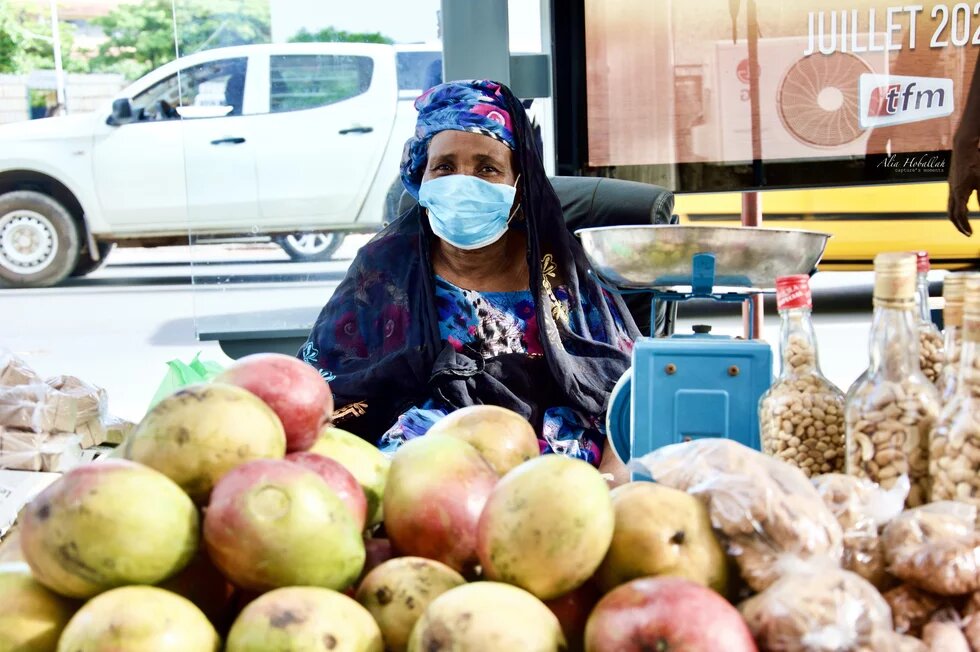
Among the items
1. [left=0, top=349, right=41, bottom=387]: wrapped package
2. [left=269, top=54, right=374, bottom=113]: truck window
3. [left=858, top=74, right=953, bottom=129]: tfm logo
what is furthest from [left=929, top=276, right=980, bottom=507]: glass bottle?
[left=269, top=54, right=374, bottom=113]: truck window

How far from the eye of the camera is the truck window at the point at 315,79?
17.5 feet

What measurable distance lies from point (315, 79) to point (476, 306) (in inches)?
124

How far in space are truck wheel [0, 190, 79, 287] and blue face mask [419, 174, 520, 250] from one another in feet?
21.8

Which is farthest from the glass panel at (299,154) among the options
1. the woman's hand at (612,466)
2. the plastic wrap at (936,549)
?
the plastic wrap at (936,549)

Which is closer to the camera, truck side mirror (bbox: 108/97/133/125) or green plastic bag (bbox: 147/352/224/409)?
green plastic bag (bbox: 147/352/224/409)

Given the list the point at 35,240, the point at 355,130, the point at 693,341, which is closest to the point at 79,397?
the point at 693,341

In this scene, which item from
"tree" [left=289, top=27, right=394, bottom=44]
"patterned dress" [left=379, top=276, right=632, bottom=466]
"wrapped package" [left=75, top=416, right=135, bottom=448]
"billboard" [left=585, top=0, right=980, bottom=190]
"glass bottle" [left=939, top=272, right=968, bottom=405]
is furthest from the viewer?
"tree" [left=289, top=27, right=394, bottom=44]

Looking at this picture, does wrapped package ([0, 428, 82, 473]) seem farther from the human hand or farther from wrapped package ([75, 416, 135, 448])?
the human hand

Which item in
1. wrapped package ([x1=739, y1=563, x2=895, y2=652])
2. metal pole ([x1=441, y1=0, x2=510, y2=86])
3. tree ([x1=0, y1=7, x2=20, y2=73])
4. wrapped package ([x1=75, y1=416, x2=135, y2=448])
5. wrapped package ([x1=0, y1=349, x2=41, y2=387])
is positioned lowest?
wrapped package ([x1=75, y1=416, x2=135, y2=448])

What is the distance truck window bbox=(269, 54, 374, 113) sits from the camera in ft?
17.5

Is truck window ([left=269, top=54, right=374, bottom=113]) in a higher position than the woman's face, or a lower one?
higher

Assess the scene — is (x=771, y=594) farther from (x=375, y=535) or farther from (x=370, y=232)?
(x=370, y=232)

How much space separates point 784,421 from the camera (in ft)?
4.13

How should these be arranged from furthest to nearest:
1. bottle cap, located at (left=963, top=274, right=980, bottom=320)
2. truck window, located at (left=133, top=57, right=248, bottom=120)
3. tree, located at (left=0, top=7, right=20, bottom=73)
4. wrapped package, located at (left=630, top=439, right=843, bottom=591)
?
tree, located at (left=0, top=7, right=20, bottom=73) < truck window, located at (left=133, top=57, right=248, bottom=120) < bottle cap, located at (left=963, top=274, right=980, bottom=320) < wrapped package, located at (left=630, top=439, right=843, bottom=591)
